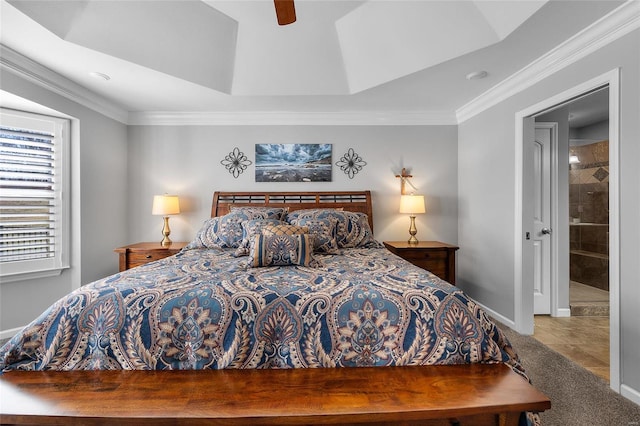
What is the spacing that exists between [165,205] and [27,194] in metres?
1.20

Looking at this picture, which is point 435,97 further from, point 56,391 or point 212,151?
point 56,391

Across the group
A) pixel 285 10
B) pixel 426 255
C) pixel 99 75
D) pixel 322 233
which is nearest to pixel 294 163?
pixel 322 233

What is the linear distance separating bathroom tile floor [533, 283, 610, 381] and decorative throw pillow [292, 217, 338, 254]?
2.08 meters

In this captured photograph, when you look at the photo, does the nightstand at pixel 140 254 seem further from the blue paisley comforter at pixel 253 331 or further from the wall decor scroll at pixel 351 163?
the wall decor scroll at pixel 351 163

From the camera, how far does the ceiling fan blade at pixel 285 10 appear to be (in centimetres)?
149

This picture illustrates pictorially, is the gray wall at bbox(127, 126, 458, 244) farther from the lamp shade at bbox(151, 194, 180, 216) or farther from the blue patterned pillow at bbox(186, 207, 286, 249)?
the blue patterned pillow at bbox(186, 207, 286, 249)

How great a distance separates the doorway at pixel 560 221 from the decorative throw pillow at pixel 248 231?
2.32 metres

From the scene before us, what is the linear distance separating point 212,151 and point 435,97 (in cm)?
276

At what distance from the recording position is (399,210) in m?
3.89

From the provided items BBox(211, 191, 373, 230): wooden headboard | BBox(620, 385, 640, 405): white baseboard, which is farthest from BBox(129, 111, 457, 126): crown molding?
BBox(620, 385, 640, 405): white baseboard

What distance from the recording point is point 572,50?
7.48 feet

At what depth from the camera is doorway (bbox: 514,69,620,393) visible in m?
1.99

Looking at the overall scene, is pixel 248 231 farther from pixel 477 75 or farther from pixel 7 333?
pixel 477 75

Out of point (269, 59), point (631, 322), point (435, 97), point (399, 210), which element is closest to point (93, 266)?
point (269, 59)
